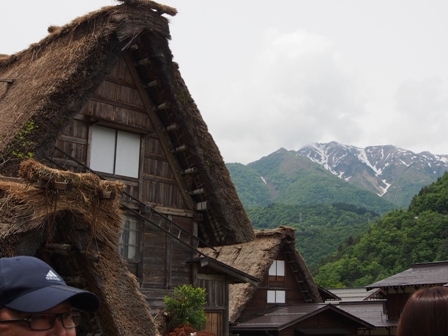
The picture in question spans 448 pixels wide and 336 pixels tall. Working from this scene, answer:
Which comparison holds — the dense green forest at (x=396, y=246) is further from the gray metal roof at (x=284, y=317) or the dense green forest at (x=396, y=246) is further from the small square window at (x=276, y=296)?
the gray metal roof at (x=284, y=317)

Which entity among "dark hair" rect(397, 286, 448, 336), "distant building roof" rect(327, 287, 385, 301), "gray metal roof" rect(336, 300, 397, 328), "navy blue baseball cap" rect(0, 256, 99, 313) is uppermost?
"navy blue baseball cap" rect(0, 256, 99, 313)

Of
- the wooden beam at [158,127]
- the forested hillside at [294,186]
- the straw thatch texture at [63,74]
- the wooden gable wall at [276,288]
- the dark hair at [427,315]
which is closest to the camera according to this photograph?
the dark hair at [427,315]

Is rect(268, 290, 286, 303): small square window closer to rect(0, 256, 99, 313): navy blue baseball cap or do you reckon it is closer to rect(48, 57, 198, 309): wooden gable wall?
rect(48, 57, 198, 309): wooden gable wall

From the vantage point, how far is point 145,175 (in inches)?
508

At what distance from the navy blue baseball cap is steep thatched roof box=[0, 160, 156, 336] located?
575cm

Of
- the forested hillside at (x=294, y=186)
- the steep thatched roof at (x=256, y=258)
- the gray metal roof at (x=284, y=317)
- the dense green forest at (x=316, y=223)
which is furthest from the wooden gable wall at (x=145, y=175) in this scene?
the forested hillside at (x=294, y=186)

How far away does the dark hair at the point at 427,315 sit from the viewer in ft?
10.1

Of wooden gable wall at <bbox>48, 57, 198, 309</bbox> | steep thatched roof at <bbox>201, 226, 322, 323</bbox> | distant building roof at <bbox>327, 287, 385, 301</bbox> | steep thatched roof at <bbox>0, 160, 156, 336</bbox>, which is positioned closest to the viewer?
steep thatched roof at <bbox>0, 160, 156, 336</bbox>

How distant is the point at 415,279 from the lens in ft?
85.6

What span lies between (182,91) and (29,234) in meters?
5.70

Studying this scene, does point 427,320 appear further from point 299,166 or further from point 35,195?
point 299,166

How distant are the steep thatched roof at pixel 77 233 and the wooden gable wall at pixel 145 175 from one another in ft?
9.52

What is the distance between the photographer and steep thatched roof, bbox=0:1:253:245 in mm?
10289

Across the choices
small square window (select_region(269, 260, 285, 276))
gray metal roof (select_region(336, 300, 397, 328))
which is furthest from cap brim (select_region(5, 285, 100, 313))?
gray metal roof (select_region(336, 300, 397, 328))
